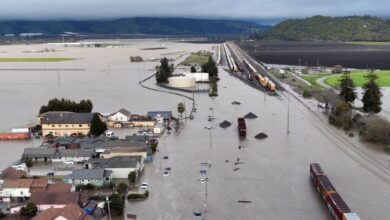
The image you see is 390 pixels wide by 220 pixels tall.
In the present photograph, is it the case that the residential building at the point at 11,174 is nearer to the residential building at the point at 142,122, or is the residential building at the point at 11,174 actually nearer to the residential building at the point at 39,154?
the residential building at the point at 39,154

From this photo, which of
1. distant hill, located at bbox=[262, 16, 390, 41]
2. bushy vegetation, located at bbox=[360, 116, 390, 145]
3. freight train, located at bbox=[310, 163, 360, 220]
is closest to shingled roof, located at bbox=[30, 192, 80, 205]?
freight train, located at bbox=[310, 163, 360, 220]

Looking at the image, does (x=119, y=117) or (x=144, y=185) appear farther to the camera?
(x=119, y=117)

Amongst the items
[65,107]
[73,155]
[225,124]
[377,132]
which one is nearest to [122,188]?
[73,155]

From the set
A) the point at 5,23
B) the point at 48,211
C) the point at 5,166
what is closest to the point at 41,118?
the point at 5,166

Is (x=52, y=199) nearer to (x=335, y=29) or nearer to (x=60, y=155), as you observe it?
(x=60, y=155)

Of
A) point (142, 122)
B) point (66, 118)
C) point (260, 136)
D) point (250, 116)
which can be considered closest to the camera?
point (260, 136)

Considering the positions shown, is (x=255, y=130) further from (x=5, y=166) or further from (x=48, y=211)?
(x=48, y=211)
